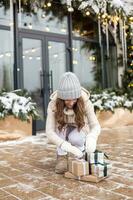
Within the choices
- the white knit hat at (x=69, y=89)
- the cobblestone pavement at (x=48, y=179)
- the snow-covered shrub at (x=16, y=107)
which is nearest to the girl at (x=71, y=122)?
the white knit hat at (x=69, y=89)

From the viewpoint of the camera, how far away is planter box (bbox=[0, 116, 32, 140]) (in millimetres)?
5047

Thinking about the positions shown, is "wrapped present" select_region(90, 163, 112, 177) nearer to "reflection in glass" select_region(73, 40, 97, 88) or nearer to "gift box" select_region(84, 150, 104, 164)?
"gift box" select_region(84, 150, 104, 164)

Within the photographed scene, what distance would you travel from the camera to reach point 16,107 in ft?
16.8

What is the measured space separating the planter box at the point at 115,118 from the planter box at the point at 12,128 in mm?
1827

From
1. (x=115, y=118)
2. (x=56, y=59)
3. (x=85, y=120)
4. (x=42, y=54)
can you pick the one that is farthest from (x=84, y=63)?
(x=85, y=120)

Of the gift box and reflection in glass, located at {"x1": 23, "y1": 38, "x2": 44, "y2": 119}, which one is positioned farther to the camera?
reflection in glass, located at {"x1": 23, "y1": 38, "x2": 44, "y2": 119}

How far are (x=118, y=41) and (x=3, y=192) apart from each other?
6379mm

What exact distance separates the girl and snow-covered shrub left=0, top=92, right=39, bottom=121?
2.25 metres

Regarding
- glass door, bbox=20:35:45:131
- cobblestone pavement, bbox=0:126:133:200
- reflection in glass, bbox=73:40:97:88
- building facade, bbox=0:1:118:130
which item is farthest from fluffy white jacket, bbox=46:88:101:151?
reflection in glass, bbox=73:40:97:88

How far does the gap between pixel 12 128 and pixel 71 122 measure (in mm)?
2434

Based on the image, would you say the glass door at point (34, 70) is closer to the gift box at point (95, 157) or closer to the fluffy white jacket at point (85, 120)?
the fluffy white jacket at point (85, 120)

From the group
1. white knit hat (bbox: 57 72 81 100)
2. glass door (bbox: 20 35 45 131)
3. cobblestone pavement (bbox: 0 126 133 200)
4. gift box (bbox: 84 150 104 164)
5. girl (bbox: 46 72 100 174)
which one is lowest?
cobblestone pavement (bbox: 0 126 133 200)

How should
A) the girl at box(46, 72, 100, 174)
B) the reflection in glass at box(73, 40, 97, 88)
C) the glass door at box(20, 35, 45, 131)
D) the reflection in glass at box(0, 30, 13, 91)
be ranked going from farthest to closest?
the reflection in glass at box(73, 40, 97, 88)
the glass door at box(20, 35, 45, 131)
the reflection in glass at box(0, 30, 13, 91)
the girl at box(46, 72, 100, 174)

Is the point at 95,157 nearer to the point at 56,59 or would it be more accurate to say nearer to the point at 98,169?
the point at 98,169
